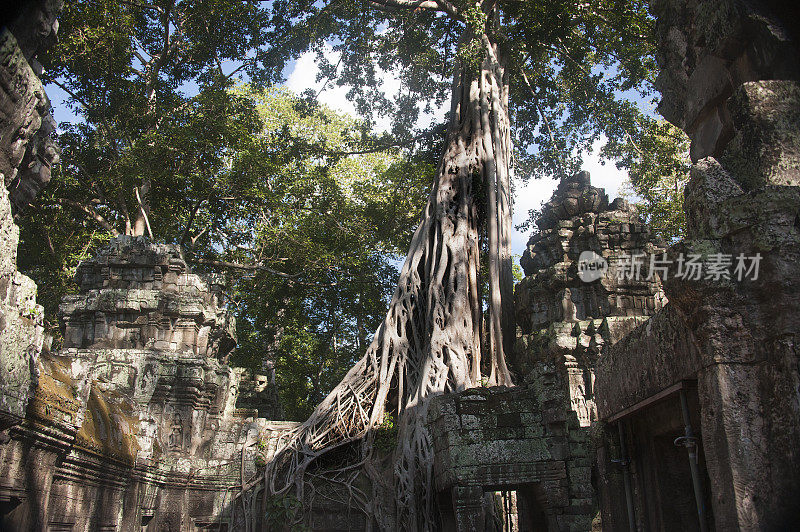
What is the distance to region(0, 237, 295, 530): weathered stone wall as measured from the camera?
4.50 m

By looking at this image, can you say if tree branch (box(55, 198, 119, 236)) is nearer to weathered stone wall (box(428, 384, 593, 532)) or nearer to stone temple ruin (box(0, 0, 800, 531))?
stone temple ruin (box(0, 0, 800, 531))

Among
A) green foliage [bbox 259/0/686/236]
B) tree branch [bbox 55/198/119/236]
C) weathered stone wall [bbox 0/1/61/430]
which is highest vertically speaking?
green foliage [bbox 259/0/686/236]

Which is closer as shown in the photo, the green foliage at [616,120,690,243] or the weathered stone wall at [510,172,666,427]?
the weathered stone wall at [510,172,666,427]

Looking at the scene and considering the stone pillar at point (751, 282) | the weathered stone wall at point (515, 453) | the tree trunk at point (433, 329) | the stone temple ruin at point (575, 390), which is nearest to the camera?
the stone pillar at point (751, 282)

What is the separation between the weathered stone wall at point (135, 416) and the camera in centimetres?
450

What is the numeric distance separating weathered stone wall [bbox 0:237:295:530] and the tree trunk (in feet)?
2.92

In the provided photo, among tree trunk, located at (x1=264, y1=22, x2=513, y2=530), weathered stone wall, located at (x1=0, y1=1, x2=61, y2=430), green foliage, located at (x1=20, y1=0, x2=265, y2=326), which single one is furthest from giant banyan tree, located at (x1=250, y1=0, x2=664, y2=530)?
weathered stone wall, located at (x1=0, y1=1, x2=61, y2=430)

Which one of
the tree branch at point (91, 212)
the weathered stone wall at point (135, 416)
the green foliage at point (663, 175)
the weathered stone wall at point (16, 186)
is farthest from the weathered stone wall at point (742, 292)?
the tree branch at point (91, 212)

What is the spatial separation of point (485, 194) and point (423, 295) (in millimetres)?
2210

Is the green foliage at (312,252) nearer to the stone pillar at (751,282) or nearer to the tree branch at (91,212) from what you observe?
the tree branch at (91,212)

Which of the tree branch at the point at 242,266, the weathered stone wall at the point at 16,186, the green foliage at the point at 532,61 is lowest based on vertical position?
the weathered stone wall at the point at 16,186

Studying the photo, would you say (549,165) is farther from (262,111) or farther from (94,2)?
(94,2)

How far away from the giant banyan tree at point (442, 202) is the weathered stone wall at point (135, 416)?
27.6 inches

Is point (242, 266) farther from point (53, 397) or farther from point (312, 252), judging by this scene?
point (53, 397)
